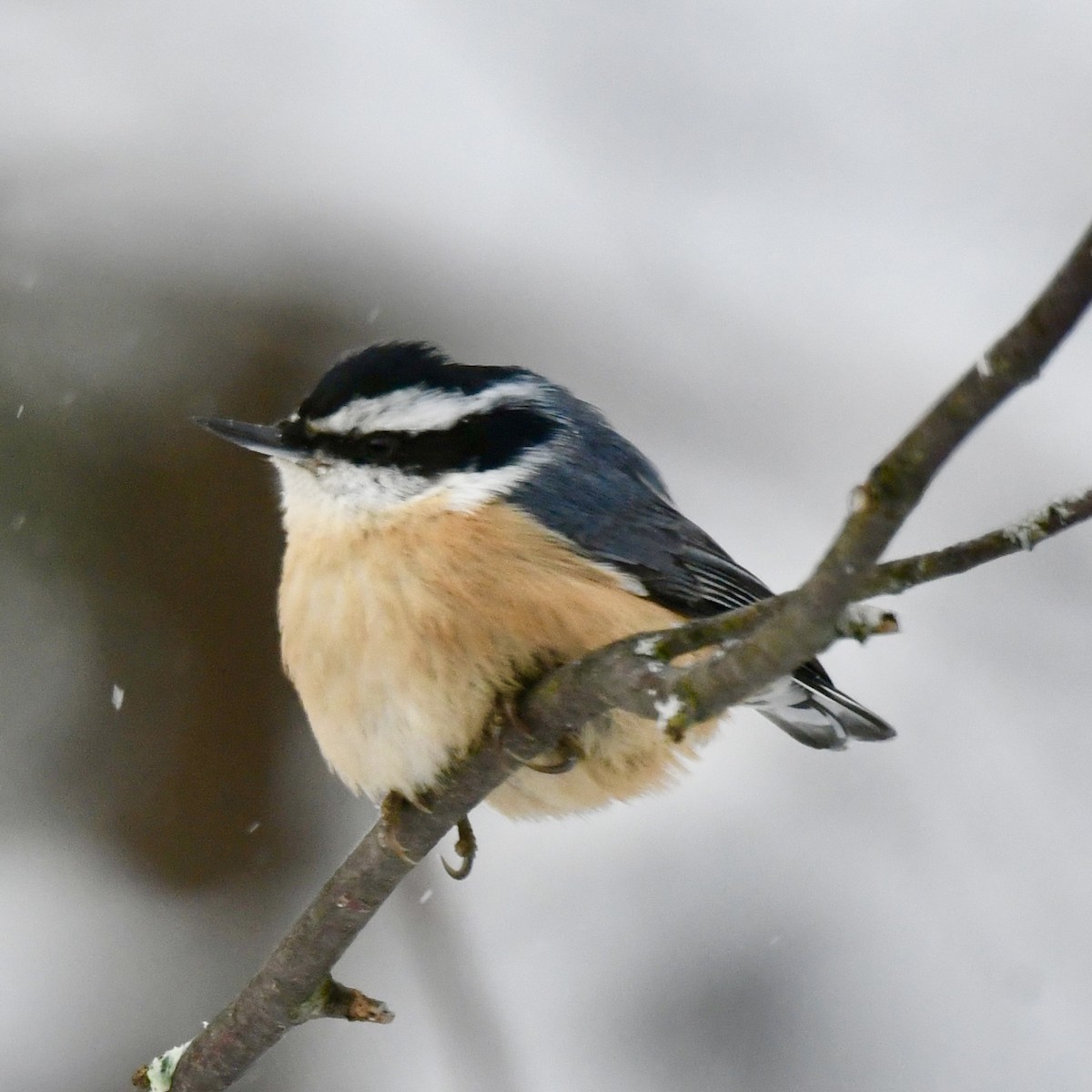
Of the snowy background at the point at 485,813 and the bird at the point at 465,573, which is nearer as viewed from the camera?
the bird at the point at 465,573

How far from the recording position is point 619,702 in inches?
81.1

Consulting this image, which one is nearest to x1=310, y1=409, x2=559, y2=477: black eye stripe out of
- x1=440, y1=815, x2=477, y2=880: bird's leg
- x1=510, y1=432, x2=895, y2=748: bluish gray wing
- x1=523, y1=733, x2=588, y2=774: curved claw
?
x1=510, y1=432, x2=895, y2=748: bluish gray wing

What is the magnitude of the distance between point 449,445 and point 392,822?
2.81ft

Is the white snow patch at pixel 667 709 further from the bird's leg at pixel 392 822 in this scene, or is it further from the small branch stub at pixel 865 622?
the bird's leg at pixel 392 822

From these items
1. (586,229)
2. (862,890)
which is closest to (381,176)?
(586,229)

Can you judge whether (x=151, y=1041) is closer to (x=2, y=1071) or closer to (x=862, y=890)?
(x=2, y=1071)

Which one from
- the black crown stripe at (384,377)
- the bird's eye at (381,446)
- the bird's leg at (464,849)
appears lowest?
the bird's leg at (464,849)

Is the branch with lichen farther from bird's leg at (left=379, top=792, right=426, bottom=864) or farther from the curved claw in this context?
the curved claw

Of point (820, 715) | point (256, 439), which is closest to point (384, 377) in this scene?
point (256, 439)

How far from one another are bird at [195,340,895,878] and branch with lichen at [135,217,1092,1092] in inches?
6.1

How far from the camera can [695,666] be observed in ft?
6.31

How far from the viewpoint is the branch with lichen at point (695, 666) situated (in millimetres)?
1403

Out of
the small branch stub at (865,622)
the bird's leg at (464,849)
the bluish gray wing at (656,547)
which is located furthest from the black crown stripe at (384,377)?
the small branch stub at (865,622)

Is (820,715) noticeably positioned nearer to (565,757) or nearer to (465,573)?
(565,757)
